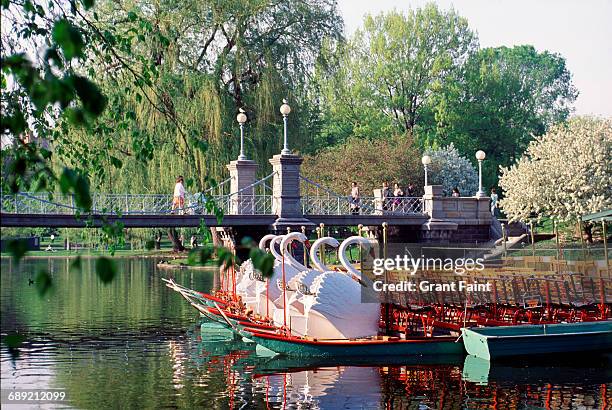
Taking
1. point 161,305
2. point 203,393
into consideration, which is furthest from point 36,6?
point 161,305

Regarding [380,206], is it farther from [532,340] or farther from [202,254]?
[202,254]

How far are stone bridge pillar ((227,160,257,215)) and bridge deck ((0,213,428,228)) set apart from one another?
48.9 inches

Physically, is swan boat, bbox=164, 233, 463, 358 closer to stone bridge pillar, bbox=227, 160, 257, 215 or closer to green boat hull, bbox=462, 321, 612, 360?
green boat hull, bbox=462, 321, 612, 360

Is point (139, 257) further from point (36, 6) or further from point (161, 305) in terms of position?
point (36, 6)

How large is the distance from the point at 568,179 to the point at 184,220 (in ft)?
56.1

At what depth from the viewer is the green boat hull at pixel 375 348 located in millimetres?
22578

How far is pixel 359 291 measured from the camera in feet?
75.1

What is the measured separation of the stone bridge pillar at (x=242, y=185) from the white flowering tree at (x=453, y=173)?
1529 cm

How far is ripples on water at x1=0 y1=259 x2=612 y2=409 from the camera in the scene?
18.3m

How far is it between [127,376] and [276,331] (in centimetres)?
416

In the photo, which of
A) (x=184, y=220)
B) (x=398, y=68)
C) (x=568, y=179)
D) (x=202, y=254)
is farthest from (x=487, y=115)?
(x=202, y=254)

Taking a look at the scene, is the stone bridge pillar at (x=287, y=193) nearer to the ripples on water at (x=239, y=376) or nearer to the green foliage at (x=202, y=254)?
the ripples on water at (x=239, y=376)

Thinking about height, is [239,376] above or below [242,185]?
below

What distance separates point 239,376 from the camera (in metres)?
21.4
